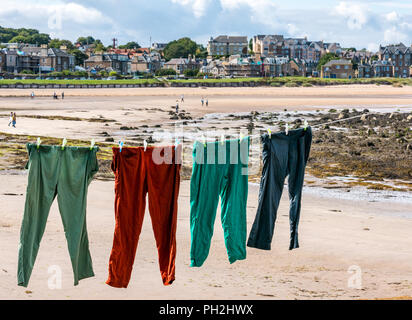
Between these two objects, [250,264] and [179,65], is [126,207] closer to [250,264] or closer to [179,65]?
[250,264]

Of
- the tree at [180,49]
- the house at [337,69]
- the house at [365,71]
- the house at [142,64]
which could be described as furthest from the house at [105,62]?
the house at [365,71]

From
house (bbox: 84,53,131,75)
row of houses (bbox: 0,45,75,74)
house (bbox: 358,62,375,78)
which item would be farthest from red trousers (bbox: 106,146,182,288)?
house (bbox: 358,62,375,78)

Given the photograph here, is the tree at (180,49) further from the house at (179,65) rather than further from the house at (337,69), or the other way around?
the house at (337,69)

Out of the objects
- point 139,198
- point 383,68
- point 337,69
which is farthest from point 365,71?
point 139,198

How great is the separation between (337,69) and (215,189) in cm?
15598

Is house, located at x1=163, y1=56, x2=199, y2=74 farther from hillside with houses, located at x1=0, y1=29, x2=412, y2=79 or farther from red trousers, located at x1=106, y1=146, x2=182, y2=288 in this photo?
red trousers, located at x1=106, y1=146, x2=182, y2=288

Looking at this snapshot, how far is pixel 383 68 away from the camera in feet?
541

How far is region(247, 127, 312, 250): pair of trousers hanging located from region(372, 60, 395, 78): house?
162843 millimetres

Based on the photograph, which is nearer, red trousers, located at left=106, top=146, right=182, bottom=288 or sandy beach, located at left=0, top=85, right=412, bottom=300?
red trousers, located at left=106, top=146, right=182, bottom=288

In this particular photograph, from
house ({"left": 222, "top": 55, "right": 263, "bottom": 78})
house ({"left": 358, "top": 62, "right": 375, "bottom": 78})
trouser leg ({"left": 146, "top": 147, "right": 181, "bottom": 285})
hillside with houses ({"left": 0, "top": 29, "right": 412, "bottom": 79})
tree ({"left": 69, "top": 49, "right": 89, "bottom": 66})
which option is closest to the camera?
trouser leg ({"left": 146, "top": 147, "right": 181, "bottom": 285})

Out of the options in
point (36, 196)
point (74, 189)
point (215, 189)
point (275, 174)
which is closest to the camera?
point (36, 196)

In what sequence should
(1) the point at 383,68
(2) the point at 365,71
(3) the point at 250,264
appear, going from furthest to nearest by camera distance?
1. (1) the point at 383,68
2. (2) the point at 365,71
3. (3) the point at 250,264

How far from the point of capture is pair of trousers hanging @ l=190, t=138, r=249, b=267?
8.50m
